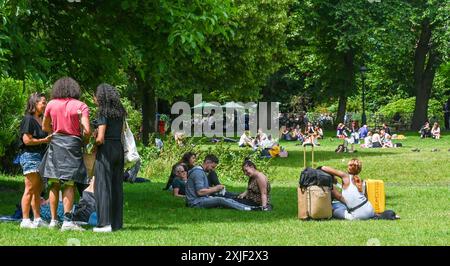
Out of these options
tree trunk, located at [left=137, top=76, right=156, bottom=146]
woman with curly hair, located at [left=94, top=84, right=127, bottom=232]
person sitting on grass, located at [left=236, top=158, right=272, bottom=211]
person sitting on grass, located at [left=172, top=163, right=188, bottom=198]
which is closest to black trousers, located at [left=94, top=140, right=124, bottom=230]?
woman with curly hair, located at [left=94, top=84, right=127, bottom=232]

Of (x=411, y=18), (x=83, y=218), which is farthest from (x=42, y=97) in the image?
(x=411, y=18)

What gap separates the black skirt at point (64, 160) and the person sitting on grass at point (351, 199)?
178 inches

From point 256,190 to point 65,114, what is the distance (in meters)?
5.74

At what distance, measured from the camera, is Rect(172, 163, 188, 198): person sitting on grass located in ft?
60.5

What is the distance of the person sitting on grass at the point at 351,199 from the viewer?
1381 centimetres

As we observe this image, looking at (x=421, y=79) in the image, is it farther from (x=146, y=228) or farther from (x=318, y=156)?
(x=146, y=228)

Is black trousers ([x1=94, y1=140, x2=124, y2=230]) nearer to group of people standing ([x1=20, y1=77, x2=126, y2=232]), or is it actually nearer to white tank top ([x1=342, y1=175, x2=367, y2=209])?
group of people standing ([x1=20, y1=77, x2=126, y2=232])

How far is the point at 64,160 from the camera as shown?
11.1m

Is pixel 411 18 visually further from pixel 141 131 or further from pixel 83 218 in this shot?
pixel 83 218

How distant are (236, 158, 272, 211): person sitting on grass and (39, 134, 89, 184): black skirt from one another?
16.8 feet

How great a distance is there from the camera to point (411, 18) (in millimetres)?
49219

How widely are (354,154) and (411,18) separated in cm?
1515

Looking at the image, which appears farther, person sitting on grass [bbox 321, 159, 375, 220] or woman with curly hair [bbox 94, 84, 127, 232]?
person sitting on grass [bbox 321, 159, 375, 220]

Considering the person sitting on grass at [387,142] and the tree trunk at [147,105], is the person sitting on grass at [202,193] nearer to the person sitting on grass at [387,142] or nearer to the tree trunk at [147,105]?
the tree trunk at [147,105]
